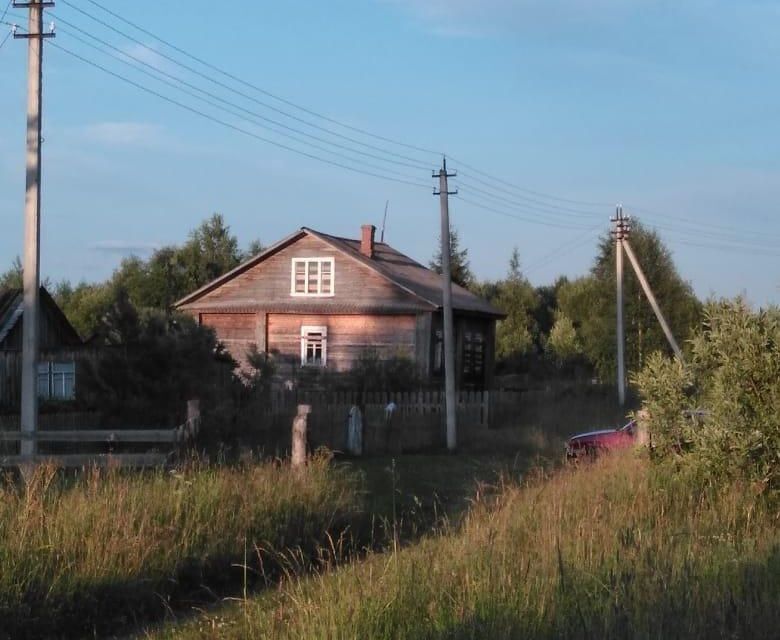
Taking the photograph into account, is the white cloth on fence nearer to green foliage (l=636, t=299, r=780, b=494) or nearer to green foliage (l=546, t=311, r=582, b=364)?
green foliage (l=636, t=299, r=780, b=494)

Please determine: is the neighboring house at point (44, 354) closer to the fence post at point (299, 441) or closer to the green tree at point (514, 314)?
the fence post at point (299, 441)

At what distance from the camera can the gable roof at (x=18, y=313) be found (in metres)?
33.5

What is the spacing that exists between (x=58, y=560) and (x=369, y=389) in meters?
25.3

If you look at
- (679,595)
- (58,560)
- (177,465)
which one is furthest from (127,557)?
(679,595)

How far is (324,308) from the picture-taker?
138ft

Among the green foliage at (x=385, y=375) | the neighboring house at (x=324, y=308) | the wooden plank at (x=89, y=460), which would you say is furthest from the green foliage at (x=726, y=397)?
the neighboring house at (x=324, y=308)

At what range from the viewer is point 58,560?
33.2 ft

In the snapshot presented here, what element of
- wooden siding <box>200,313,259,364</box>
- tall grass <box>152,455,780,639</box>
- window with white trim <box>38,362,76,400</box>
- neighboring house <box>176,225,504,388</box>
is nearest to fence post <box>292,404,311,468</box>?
tall grass <box>152,455,780,639</box>

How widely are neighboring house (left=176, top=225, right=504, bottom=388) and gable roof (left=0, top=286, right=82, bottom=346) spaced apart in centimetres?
628

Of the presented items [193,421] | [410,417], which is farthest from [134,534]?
[410,417]

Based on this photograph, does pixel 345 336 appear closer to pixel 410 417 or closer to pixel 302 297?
pixel 302 297

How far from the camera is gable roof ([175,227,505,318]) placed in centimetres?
4166

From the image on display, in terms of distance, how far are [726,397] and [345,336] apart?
28.3m

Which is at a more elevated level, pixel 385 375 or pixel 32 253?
pixel 32 253
